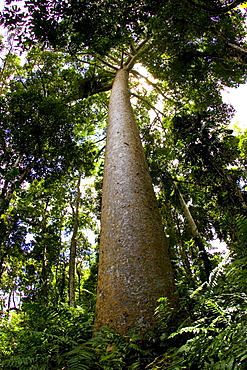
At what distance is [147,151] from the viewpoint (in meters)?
7.45

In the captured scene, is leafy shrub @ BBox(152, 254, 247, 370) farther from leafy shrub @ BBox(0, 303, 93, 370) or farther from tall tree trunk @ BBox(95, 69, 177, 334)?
leafy shrub @ BBox(0, 303, 93, 370)

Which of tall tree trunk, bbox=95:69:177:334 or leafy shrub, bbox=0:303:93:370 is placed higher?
tall tree trunk, bbox=95:69:177:334

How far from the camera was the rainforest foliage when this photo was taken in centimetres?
120

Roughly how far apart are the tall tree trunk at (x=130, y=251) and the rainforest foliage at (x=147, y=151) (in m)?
0.13

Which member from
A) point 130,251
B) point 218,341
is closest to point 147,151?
point 130,251

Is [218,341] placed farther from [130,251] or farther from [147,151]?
[147,151]

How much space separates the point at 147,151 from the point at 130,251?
5.96m

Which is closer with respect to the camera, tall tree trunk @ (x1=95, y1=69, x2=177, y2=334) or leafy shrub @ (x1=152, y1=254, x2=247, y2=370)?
leafy shrub @ (x1=152, y1=254, x2=247, y2=370)

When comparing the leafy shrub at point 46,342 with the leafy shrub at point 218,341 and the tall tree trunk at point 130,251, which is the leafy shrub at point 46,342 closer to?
the tall tree trunk at point 130,251

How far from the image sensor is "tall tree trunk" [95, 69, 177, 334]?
1520 millimetres

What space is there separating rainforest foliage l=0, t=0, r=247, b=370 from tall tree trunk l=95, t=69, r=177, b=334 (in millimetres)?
127

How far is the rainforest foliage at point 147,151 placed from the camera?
1.20 meters

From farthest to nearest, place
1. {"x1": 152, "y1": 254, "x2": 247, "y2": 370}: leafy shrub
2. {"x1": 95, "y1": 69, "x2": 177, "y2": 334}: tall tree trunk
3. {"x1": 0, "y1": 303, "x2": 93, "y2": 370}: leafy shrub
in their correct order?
{"x1": 95, "y1": 69, "x2": 177, "y2": 334}: tall tree trunk, {"x1": 0, "y1": 303, "x2": 93, "y2": 370}: leafy shrub, {"x1": 152, "y1": 254, "x2": 247, "y2": 370}: leafy shrub

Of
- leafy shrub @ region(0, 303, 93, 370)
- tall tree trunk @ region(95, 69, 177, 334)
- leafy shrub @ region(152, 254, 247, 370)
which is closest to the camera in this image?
leafy shrub @ region(152, 254, 247, 370)
